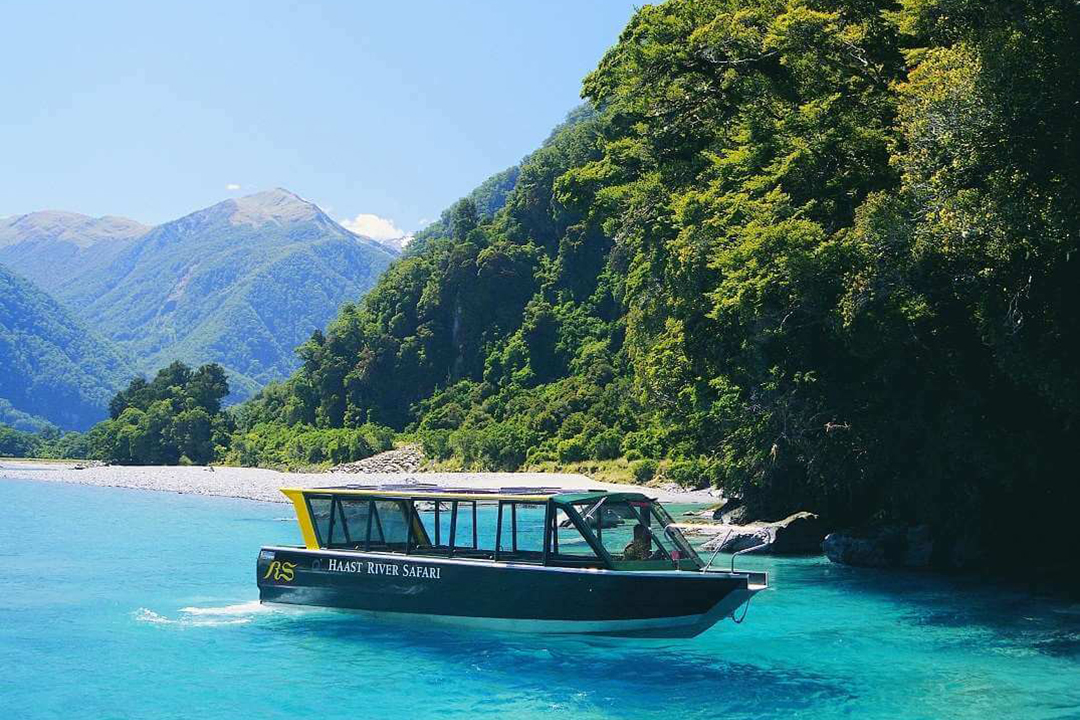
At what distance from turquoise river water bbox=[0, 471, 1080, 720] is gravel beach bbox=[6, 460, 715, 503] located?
28894 mm

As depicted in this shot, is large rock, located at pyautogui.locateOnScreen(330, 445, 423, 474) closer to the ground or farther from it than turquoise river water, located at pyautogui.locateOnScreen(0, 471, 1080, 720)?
farther from it

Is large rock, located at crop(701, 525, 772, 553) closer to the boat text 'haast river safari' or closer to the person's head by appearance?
the boat text 'haast river safari'

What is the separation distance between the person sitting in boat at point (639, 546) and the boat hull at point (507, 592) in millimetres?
814

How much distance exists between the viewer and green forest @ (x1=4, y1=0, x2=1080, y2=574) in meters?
18.2

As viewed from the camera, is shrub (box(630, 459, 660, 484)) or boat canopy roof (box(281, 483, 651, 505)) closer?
boat canopy roof (box(281, 483, 651, 505))

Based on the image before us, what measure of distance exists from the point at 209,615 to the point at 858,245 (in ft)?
55.1

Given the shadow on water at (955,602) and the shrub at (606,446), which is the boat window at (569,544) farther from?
the shrub at (606,446)

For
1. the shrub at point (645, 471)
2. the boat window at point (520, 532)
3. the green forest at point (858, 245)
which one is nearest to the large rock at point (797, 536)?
the green forest at point (858, 245)

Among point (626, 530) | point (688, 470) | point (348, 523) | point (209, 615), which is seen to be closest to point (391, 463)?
point (688, 470)

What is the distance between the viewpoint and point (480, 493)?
19609 millimetres

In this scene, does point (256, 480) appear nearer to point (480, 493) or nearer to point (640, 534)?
point (480, 493)

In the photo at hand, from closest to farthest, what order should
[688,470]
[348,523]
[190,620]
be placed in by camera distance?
[348,523] → [190,620] → [688,470]

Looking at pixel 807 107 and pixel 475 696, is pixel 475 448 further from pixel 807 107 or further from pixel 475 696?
pixel 475 696

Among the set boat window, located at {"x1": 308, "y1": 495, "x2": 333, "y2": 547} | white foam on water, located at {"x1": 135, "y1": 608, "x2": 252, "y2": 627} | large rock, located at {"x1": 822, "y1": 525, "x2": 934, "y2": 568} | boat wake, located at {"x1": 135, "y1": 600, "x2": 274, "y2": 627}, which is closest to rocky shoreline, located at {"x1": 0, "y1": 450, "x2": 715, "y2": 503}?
large rock, located at {"x1": 822, "y1": 525, "x2": 934, "y2": 568}
